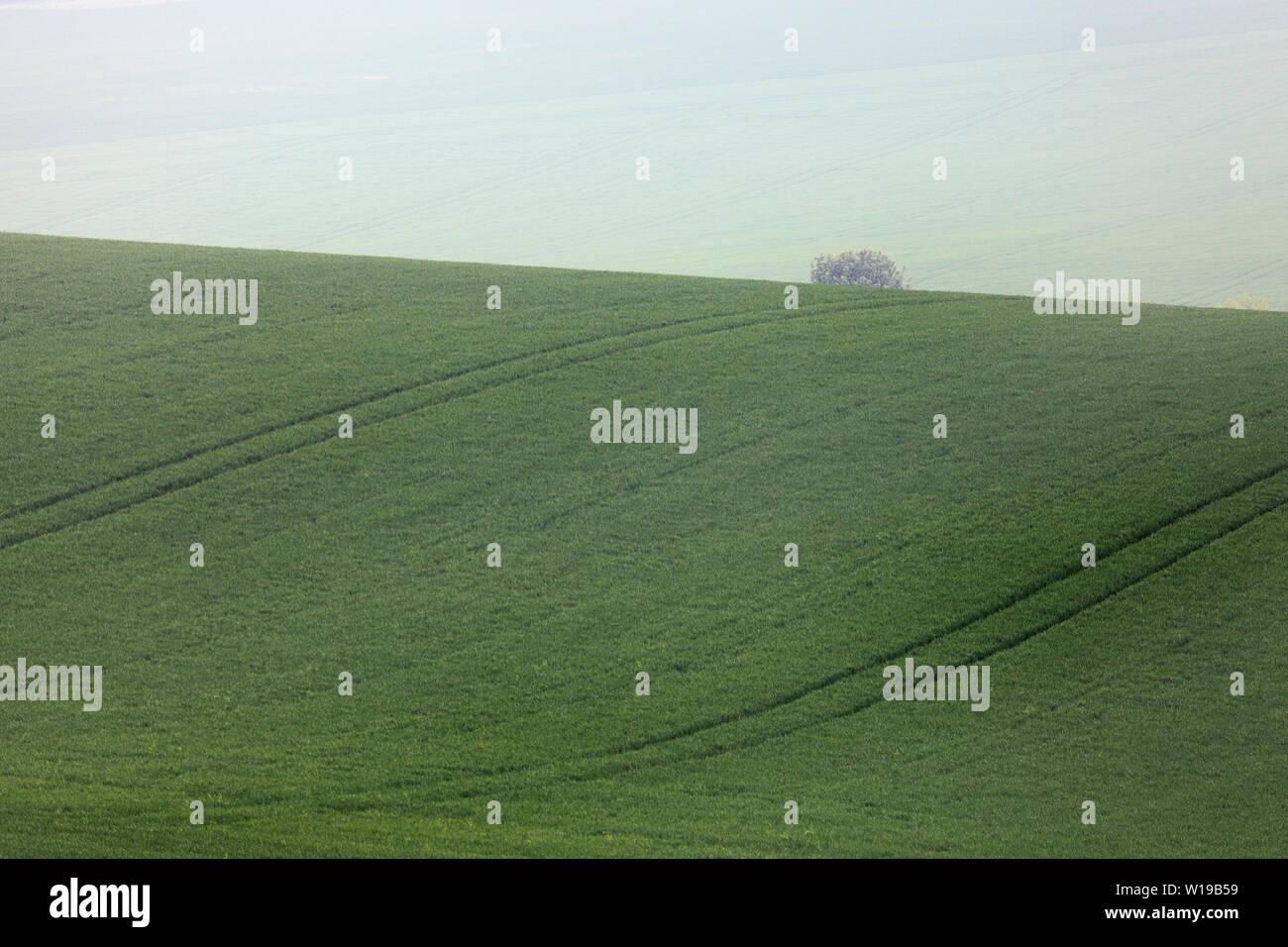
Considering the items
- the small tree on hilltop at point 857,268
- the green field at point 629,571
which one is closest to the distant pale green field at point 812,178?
the small tree on hilltop at point 857,268

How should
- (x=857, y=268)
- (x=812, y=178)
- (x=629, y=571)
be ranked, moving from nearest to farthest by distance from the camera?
(x=629, y=571) < (x=857, y=268) < (x=812, y=178)

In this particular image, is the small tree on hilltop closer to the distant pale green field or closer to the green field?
the distant pale green field

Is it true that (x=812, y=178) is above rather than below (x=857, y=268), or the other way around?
above

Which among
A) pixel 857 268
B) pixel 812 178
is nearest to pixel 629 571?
pixel 857 268

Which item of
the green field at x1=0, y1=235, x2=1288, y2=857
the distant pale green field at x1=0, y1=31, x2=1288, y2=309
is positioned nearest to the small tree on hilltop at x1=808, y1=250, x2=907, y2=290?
the distant pale green field at x1=0, y1=31, x2=1288, y2=309

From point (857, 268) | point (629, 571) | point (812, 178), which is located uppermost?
point (812, 178)

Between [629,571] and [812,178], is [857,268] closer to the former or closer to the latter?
[812,178]

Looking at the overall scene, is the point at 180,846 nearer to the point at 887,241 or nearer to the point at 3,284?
the point at 3,284
